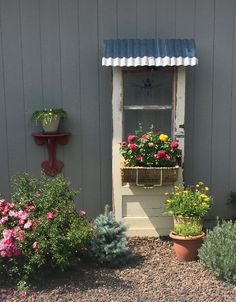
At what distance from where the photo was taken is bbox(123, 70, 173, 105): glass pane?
4965mm

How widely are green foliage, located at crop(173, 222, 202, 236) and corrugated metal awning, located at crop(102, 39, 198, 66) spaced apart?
5.32ft

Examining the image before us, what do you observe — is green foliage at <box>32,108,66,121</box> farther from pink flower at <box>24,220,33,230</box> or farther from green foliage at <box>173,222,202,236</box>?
green foliage at <box>173,222,202,236</box>

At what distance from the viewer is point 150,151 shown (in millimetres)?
4484

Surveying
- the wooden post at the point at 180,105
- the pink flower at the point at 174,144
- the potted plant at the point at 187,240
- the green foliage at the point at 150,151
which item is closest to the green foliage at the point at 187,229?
the potted plant at the point at 187,240

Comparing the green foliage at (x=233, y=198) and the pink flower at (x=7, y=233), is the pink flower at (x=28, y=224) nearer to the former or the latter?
the pink flower at (x=7, y=233)

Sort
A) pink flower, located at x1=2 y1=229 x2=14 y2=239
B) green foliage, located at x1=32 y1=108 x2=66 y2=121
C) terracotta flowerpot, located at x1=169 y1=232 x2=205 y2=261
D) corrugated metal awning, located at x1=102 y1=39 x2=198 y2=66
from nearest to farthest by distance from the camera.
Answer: pink flower, located at x1=2 y1=229 x2=14 y2=239 < terracotta flowerpot, located at x1=169 y1=232 x2=205 y2=261 < corrugated metal awning, located at x1=102 y1=39 x2=198 y2=66 < green foliage, located at x1=32 y1=108 x2=66 y2=121

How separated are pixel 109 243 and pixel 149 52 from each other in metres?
2.01

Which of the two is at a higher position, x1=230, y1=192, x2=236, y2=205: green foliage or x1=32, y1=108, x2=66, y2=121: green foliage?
x1=32, y1=108, x2=66, y2=121: green foliage

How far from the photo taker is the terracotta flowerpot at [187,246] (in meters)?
4.13

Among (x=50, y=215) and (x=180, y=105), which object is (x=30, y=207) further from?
(x=180, y=105)

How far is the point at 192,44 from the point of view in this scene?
15.4ft

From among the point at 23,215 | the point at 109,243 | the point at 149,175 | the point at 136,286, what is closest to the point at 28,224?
the point at 23,215

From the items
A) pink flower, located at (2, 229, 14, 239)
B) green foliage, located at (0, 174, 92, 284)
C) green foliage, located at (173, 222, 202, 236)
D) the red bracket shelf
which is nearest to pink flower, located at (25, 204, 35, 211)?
green foliage, located at (0, 174, 92, 284)

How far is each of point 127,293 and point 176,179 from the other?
1403 millimetres
